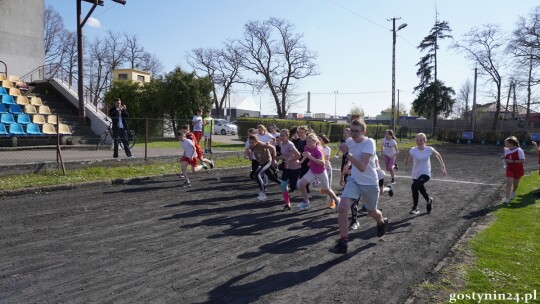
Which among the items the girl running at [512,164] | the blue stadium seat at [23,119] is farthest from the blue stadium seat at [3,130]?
the girl running at [512,164]

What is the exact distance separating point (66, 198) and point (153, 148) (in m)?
6.86

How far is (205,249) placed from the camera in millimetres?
6016

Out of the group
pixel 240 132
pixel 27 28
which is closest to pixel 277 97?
pixel 240 132

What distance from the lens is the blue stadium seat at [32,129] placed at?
15764 mm

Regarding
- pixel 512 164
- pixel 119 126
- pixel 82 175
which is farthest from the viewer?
pixel 119 126

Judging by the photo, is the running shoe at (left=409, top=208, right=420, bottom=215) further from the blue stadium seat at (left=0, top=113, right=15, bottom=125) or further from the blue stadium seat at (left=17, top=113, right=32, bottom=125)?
the blue stadium seat at (left=0, top=113, right=15, bottom=125)

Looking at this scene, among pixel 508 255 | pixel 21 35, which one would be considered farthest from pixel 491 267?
pixel 21 35

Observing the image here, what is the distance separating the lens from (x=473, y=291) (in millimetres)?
4594

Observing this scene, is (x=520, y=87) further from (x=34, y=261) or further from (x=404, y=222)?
(x=34, y=261)

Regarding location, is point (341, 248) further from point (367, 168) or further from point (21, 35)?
point (21, 35)

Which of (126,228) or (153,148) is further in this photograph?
(153,148)

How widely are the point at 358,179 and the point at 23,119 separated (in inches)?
603

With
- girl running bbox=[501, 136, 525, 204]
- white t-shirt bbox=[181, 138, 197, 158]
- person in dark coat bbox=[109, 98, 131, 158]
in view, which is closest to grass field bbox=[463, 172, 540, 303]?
girl running bbox=[501, 136, 525, 204]

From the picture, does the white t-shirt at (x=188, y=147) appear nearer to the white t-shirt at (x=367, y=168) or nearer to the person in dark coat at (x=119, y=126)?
the person in dark coat at (x=119, y=126)
